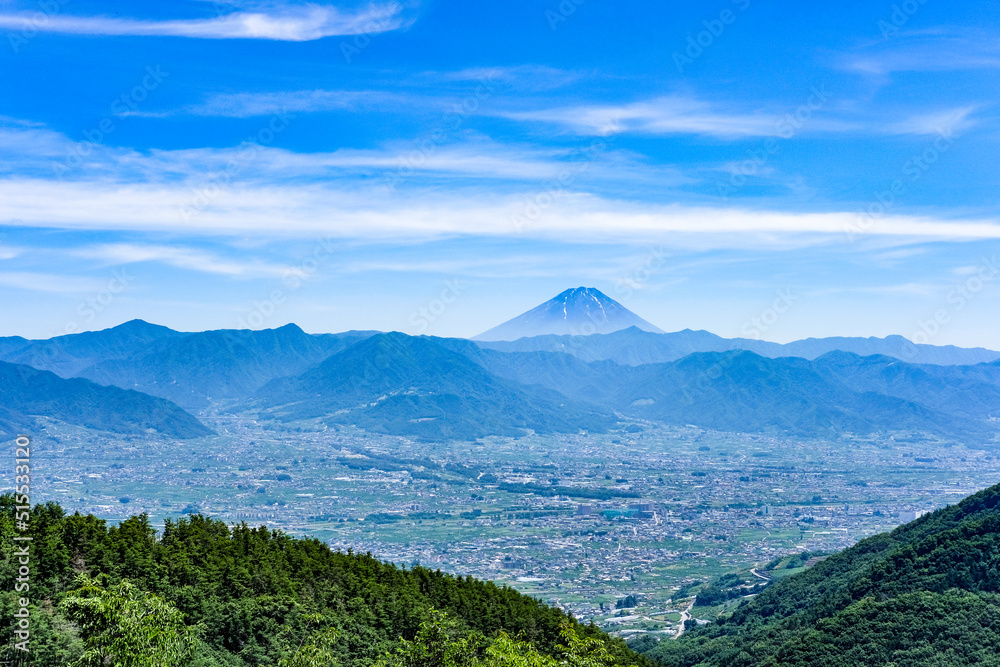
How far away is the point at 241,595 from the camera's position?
27406mm

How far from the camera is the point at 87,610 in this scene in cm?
Answer: 1223

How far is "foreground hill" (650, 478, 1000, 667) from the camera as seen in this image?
38.5m

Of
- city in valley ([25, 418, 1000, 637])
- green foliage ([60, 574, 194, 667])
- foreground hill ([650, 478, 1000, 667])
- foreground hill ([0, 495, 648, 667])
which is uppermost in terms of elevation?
green foliage ([60, 574, 194, 667])

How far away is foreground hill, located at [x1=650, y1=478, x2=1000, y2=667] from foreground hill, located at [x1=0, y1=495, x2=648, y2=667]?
469 inches

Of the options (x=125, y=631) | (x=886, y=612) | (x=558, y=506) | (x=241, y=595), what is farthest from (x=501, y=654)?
(x=558, y=506)

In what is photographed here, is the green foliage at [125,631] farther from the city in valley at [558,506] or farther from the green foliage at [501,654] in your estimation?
the city in valley at [558,506]

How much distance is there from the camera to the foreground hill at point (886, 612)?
38.5 metres

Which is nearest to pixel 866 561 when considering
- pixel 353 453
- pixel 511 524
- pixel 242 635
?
pixel 242 635

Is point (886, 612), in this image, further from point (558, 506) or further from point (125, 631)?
point (558, 506)

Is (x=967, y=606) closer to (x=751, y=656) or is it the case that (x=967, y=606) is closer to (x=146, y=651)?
(x=751, y=656)

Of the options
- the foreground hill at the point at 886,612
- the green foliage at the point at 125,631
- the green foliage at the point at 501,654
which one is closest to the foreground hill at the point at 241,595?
the green foliage at the point at 125,631

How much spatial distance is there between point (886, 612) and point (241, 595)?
3456 cm

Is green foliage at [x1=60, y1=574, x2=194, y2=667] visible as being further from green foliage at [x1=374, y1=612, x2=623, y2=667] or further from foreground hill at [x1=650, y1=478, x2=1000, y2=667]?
foreground hill at [x1=650, y1=478, x2=1000, y2=667]

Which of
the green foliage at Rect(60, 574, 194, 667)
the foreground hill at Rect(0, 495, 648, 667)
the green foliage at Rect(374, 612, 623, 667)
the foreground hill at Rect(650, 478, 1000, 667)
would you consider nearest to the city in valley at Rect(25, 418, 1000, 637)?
the foreground hill at Rect(650, 478, 1000, 667)
